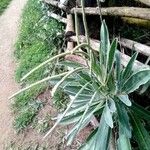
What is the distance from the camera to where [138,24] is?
4.70 m

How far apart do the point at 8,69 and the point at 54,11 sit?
1.50 m

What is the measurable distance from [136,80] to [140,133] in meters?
0.51

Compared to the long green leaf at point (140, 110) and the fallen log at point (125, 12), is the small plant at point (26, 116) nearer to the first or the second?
the fallen log at point (125, 12)

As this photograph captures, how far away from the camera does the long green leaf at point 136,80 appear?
11.4ft

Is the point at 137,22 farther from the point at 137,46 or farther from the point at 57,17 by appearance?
the point at 57,17

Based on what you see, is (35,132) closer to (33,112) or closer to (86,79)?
(33,112)

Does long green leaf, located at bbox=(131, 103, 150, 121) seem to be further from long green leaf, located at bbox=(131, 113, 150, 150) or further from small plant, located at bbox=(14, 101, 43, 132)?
small plant, located at bbox=(14, 101, 43, 132)

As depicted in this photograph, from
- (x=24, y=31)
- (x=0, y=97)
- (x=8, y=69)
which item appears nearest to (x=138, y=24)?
(x=0, y=97)

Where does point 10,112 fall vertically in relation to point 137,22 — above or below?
below

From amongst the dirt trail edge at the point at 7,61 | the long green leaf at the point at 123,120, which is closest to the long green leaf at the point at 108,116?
the long green leaf at the point at 123,120

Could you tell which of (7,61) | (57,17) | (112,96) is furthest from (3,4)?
(112,96)

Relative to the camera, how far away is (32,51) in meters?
7.39

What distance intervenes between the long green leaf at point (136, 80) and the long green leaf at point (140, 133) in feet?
0.96

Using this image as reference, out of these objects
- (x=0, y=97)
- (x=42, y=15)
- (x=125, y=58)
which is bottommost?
(x=0, y=97)
